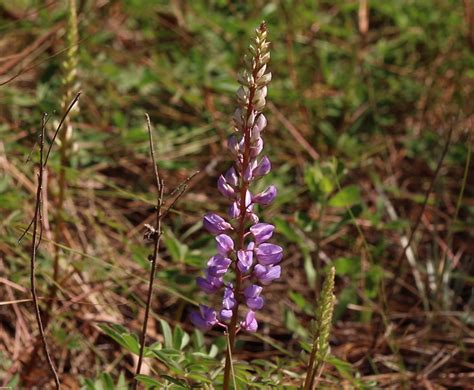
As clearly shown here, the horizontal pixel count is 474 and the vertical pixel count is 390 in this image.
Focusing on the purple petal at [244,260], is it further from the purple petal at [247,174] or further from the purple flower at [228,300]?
the purple petal at [247,174]

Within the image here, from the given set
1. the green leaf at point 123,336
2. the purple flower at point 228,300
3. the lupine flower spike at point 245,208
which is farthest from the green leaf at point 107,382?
the purple flower at point 228,300

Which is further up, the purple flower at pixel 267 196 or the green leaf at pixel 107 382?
the purple flower at pixel 267 196

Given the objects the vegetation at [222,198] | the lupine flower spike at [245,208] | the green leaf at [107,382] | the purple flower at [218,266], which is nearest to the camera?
the lupine flower spike at [245,208]

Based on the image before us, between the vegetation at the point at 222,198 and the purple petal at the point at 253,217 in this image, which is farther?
the vegetation at the point at 222,198

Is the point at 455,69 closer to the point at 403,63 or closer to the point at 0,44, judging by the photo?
the point at 403,63

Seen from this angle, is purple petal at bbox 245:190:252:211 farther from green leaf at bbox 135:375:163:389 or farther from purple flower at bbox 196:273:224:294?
green leaf at bbox 135:375:163:389

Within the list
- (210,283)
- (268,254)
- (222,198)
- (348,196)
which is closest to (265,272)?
(268,254)

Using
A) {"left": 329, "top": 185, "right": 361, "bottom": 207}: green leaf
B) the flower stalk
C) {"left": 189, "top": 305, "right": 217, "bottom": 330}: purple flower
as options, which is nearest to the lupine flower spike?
{"left": 189, "top": 305, "right": 217, "bottom": 330}: purple flower
